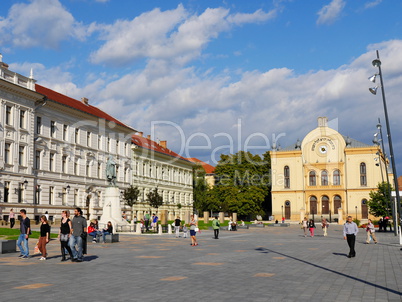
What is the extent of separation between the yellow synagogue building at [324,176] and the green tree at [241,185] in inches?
146

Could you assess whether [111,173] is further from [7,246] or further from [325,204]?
[325,204]

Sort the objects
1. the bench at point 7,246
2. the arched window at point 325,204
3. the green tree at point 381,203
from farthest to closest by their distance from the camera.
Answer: the arched window at point 325,204
the green tree at point 381,203
the bench at point 7,246

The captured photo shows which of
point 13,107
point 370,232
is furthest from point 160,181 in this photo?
point 370,232

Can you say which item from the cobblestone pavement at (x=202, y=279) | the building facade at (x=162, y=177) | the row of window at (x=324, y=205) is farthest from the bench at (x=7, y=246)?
the row of window at (x=324, y=205)

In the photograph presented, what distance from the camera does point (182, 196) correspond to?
87.8 meters

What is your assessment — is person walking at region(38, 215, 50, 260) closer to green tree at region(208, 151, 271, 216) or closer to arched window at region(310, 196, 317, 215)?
green tree at region(208, 151, 271, 216)

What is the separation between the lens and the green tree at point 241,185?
279ft

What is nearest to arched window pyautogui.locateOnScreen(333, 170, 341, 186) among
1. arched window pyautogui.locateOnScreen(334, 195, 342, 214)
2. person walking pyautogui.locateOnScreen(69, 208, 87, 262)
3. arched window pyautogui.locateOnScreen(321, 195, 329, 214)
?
arched window pyautogui.locateOnScreen(334, 195, 342, 214)

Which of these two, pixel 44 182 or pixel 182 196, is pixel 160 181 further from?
pixel 44 182

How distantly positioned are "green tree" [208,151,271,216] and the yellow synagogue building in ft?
12.2

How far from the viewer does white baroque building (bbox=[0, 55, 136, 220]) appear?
4422 centimetres

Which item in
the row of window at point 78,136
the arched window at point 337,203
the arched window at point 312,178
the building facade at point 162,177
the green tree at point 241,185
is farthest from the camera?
the arched window at point 312,178

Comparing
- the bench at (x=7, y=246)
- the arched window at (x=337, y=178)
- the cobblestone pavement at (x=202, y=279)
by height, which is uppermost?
the arched window at (x=337, y=178)

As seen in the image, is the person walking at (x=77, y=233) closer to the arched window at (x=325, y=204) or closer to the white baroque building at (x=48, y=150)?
the white baroque building at (x=48, y=150)
